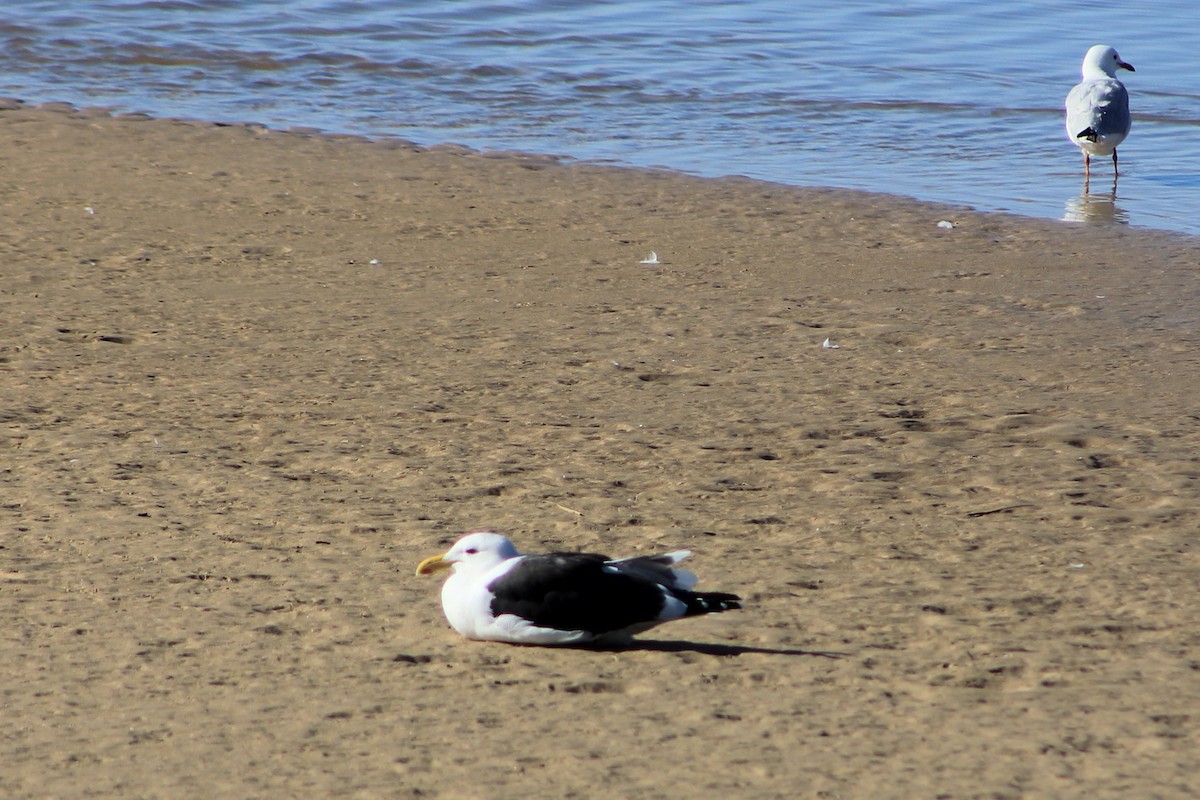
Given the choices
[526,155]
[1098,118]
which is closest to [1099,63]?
[1098,118]

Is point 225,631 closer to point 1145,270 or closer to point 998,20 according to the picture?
point 1145,270

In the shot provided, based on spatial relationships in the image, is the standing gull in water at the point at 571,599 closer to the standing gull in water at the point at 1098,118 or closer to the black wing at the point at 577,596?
the black wing at the point at 577,596

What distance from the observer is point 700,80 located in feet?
56.6

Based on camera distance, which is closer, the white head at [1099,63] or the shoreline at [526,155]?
the shoreline at [526,155]

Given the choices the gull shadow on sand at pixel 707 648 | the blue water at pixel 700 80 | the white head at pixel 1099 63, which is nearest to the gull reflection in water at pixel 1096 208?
the blue water at pixel 700 80

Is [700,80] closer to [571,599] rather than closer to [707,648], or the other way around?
[707,648]

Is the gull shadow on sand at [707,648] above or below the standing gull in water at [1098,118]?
below

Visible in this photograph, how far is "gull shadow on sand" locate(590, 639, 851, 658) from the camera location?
431 cm

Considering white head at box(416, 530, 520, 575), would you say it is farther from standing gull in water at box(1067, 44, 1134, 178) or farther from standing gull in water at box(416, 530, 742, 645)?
standing gull in water at box(1067, 44, 1134, 178)

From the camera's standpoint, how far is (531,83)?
16.9 metres

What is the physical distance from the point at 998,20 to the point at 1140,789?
63.2 feet

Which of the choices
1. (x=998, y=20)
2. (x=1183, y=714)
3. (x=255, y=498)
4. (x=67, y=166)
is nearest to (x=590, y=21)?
(x=998, y=20)

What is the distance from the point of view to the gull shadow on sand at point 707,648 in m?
4.31

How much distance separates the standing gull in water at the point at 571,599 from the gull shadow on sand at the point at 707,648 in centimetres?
6
